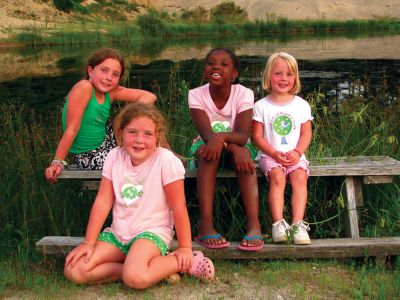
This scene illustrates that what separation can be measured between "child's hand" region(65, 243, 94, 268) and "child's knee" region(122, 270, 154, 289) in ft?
0.80

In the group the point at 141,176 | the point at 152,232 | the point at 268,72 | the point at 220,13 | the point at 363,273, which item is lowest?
the point at 363,273

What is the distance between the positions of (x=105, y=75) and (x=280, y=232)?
144 cm

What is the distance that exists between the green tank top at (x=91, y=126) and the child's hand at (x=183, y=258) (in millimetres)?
1109

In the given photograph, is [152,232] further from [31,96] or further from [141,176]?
[31,96]

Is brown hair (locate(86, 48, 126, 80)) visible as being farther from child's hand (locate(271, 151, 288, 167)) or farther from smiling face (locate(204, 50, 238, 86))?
child's hand (locate(271, 151, 288, 167))

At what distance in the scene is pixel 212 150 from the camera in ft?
11.2

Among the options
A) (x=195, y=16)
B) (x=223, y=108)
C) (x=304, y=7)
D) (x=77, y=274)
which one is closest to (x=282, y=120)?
(x=223, y=108)

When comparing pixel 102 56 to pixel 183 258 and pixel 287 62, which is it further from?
pixel 183 258

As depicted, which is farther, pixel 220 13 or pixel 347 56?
pixel 220 13

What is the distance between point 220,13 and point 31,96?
133 ft

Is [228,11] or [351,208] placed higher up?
[228,11]

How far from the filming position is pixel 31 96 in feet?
42.4

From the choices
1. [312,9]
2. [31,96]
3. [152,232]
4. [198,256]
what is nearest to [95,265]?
[152,232]

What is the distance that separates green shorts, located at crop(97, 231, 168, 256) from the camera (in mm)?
3152
